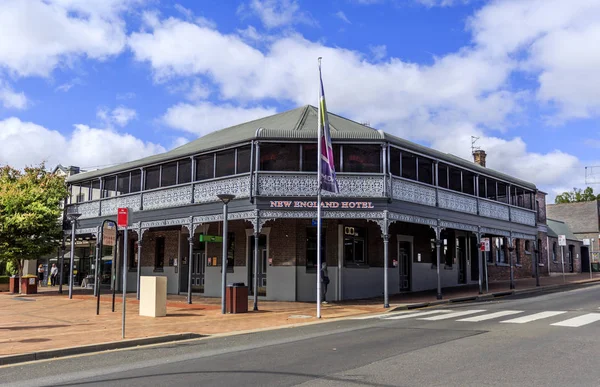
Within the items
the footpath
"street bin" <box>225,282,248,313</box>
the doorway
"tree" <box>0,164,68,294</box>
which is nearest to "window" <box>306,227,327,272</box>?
the footpath

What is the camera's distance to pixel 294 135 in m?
19.5

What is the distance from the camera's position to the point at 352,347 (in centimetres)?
1003

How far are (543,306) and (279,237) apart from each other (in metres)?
10.0

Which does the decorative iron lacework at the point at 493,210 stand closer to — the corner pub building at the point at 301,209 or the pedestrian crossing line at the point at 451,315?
the corner pub building at the point at 301,209

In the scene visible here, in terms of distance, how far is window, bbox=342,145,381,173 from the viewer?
2128cm

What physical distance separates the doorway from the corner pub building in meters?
0.06

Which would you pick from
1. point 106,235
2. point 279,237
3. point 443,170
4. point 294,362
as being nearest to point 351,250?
point 279,237

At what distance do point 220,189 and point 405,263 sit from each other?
10255mm

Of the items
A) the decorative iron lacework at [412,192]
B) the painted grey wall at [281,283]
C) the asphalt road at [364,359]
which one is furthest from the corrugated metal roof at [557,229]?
the asphalt road at [364,359]

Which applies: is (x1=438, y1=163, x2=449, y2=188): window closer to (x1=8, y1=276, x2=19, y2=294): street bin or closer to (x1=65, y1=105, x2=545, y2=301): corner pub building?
(x1=65, y1=105, x2=545, y2=301): corner pub building

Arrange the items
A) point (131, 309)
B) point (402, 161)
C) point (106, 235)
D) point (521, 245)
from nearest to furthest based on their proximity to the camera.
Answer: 1. point (106, 235)
2. point (131, 309)
3. point (402, 161)
4. point (521, 245)

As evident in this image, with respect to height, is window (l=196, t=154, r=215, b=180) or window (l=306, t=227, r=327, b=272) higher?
window (l=196, t=154, r=215, b=180)

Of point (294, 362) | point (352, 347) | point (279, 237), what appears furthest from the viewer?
point (279, 237)

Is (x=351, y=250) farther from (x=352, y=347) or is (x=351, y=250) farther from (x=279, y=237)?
(x=352, y=347)
